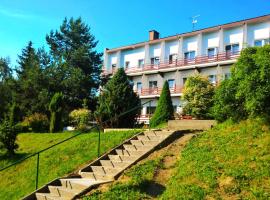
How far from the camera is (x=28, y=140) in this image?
26.5 meters

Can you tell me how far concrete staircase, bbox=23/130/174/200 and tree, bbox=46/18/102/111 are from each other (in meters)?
26.0

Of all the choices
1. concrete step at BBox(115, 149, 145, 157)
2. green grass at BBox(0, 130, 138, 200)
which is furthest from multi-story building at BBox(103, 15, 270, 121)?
concrete step at BBox(115, 149, 145, 157)

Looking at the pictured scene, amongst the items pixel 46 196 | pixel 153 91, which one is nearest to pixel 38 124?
pixel 153 91

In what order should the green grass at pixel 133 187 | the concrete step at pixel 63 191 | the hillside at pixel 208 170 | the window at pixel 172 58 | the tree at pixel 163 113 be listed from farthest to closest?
the window at pixel 172 58 → the tree at pixel 163 113 → the concrete step at pixel 63 191 → the green grass at pixel 133 187 → the hillside at pixel 208 170

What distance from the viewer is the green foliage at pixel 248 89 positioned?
13.6 metres

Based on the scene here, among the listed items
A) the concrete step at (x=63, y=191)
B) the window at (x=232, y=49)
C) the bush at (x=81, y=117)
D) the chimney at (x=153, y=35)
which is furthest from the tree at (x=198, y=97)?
the chimney at (x=153, y=35)

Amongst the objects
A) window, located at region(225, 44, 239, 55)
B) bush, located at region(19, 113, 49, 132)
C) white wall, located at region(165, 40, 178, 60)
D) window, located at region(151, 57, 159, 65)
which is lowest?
bush, located at region(19, 113, 49, 132)

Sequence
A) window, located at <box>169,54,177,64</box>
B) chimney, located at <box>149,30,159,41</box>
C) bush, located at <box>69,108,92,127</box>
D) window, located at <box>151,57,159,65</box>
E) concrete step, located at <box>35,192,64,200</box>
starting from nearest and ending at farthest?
concrete step, located at <box>35,192,64,200</box> → bush, located at <box>69,108,92,127</box> → window, located at <box>169,54,177,64</box> → window, located at <box>151,57,159,65</box> → chimney, located at <box>149,30,159,41</box>

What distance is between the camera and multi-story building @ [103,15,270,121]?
39750 millimetres

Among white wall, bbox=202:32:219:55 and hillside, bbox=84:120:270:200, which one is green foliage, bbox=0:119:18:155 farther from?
white wall, bbox=202:32:219:55

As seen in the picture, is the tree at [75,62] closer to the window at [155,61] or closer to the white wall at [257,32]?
the window at [155,61]

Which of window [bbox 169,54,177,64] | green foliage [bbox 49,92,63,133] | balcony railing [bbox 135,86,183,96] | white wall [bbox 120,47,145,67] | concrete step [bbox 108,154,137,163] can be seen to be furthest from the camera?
white wall [bbox 120,47,145,67]

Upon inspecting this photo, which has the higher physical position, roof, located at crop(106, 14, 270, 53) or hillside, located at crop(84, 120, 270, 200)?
roof, located at crop(106, 14, 270, 53)

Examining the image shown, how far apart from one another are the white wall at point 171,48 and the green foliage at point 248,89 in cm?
2987
